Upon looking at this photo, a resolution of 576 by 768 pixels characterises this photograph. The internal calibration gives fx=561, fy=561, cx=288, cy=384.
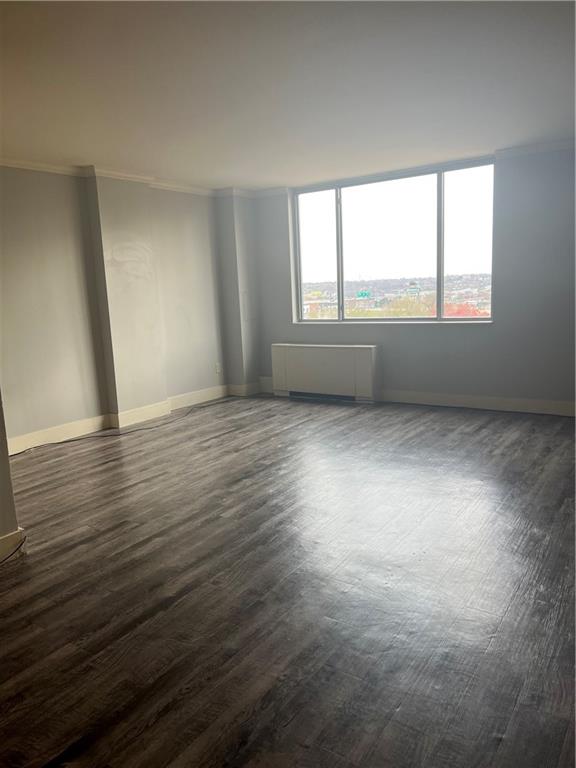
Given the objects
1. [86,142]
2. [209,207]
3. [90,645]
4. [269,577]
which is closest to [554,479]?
[269,577]

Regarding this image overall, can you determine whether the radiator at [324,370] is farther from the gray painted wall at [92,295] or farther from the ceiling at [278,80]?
the ceiling at [278,80]

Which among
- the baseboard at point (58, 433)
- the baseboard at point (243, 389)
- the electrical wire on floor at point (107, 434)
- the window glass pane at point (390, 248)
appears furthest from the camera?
the baseboard at point (243, 389)

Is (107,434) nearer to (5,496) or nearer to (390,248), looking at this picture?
(5,496)

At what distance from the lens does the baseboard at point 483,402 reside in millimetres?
5570

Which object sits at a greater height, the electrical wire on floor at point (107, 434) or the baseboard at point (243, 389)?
the baseboard at point (243, 389)

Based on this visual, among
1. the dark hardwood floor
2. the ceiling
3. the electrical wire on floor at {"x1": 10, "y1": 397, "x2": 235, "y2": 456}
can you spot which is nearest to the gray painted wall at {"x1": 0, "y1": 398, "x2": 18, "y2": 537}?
the dark hardwood floor

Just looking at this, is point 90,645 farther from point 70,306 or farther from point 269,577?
point 70,306

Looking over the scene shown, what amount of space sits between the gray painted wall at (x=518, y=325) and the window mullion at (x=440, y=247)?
29 cm

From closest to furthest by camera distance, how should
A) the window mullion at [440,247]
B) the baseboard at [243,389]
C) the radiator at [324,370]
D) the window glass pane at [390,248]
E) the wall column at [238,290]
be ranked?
the window mullion at [440,247] < the window glass pane at [390,248] < the radiator at [324,370] < the wall column at [238,290] < the baseboard at [243,389]

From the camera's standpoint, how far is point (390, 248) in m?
6.57

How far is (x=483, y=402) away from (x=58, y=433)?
4388 mm

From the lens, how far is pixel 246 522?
132 inches

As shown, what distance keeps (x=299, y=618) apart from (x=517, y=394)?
4245 mm

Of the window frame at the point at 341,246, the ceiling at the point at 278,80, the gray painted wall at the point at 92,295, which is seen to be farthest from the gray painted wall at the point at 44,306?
the window frame at the point at 341,246
